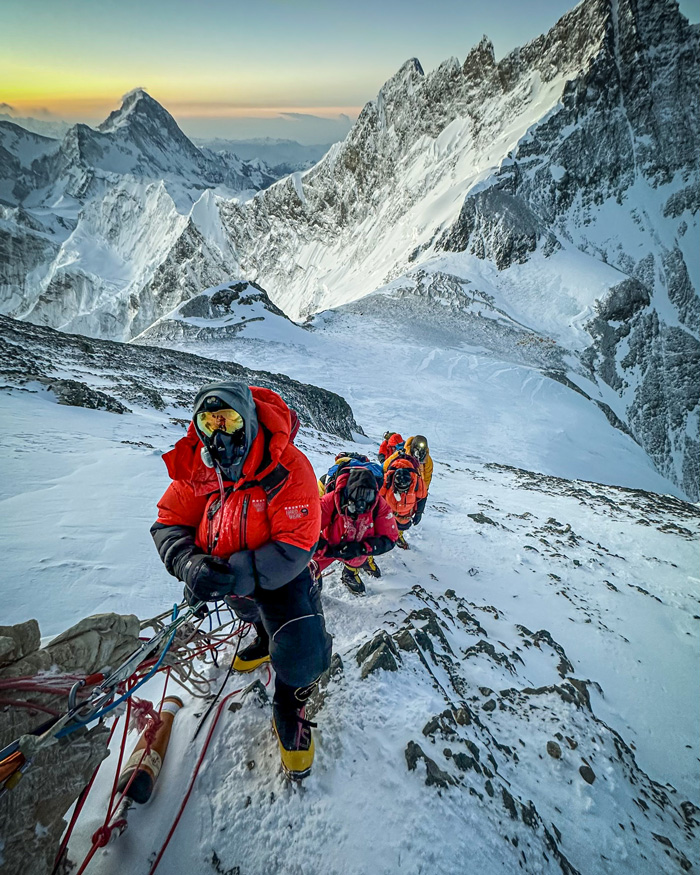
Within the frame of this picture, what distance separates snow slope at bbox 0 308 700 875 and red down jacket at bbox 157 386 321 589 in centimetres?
116

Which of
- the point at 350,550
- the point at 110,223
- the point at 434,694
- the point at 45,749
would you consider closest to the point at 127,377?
the point at 350,550

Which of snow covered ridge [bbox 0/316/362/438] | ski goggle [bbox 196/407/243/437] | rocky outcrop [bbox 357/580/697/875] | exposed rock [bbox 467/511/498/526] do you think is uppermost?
ski goggle [bbox 196/407/243/437]

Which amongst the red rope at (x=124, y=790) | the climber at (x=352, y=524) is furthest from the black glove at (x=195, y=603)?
the climber at (x=352, y=524)

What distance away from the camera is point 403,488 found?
19.3 ft

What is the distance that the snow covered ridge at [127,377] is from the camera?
899 centimetres

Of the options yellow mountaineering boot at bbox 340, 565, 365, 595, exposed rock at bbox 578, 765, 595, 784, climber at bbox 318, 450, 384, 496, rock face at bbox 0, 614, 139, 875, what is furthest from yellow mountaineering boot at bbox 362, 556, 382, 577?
rock face at bbox 0, 614, 139, 875

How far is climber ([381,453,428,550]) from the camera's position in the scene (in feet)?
19.3

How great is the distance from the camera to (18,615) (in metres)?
2.76

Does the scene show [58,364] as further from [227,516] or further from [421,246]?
[421,246]

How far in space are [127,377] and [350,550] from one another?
12643mm

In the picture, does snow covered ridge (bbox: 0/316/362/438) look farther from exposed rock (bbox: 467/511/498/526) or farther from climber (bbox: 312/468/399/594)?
exposed rock (bbox: 467/511/498/526)

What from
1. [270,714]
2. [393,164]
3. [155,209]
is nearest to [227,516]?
[270,714]

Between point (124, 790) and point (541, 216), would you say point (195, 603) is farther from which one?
point (541, 216)

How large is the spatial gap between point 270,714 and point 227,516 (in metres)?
1.38
